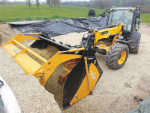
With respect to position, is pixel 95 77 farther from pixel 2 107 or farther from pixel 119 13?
pixel 119 13

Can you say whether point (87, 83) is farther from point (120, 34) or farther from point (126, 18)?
point (126, 18)

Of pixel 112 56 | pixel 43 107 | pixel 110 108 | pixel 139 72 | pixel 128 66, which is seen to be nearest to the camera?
pixel 43 107

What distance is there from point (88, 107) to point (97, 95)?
20.3 inches

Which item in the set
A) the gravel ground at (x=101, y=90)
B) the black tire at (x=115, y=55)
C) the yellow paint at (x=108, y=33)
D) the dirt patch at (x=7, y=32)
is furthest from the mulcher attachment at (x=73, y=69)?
the dirt patch at (x=7, y=32)

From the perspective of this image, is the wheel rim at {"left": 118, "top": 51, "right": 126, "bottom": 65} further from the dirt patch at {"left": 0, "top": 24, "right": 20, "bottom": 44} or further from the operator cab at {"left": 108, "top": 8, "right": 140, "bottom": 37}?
the dirt patch at {"left": 0, "top": 24, "right": 20, "bottom": 44}

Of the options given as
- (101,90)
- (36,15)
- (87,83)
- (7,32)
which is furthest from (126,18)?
(36,15)

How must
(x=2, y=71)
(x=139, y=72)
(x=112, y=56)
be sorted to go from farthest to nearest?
(x=139, y=72), (x=112, y=56), (x=2, y=71)

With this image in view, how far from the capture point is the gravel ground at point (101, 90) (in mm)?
1997

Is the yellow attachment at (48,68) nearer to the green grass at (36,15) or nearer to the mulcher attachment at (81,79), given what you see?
the mulcher attachment at (81,79)

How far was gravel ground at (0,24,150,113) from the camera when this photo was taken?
6.55ft

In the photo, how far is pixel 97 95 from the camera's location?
3.61m

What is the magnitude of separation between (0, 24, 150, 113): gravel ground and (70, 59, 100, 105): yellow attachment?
14cm

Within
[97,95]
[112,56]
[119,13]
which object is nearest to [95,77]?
[97,95]

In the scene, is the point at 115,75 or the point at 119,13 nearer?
the point at 115,75
